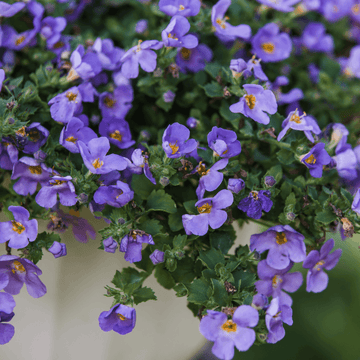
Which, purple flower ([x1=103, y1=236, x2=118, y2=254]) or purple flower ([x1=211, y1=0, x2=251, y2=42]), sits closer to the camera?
purple flower ([x1=103, y1=236, x2=118, y2=254])

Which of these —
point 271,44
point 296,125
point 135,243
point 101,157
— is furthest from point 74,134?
point 271,44

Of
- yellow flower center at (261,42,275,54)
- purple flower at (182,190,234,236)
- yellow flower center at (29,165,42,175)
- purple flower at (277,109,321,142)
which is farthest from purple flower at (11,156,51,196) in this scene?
yellow flower center at (261,42,275,54)

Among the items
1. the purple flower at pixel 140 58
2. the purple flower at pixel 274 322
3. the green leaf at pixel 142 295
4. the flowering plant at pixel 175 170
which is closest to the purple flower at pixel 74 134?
the flowering plant at pixel 175 170

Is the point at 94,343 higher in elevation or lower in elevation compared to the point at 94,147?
lower

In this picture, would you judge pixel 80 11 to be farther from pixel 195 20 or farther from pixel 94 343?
pixel 94 343

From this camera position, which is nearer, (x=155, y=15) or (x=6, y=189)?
(x=6, y=189)

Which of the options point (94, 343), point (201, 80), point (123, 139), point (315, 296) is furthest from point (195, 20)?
point (315, 296)

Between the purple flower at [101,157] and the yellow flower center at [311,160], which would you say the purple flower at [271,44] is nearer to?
the yellow flower center at [311,160]

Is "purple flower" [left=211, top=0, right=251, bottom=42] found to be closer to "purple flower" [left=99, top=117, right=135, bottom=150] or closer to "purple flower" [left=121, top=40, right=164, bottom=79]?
"purple flower" [left=121, top=40, right=164, bottom=79]
